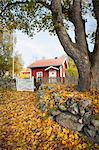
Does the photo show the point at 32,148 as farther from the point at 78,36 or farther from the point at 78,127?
the point at 78,36

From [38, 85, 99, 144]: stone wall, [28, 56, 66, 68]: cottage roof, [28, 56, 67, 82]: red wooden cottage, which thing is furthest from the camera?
[28, 56, 66, 68]: cottage roof

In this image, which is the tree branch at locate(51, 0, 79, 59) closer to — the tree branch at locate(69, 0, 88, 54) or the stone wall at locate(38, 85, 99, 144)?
the tree branch at locate(69, 0, 88, 54)

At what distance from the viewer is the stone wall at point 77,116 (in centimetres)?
714

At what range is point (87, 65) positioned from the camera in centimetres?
1006

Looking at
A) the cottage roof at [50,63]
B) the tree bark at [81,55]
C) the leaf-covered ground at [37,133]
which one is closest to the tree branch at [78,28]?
the tree bark at [81,55]

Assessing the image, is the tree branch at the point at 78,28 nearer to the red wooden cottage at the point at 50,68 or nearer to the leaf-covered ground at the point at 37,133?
the leaf-covered ground at the point at 37,133

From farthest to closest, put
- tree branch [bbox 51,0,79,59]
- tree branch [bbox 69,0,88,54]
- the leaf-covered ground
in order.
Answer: tree branch [bbox 69,0,88,54]
tree branch [bbox 51,0,79,59]
the leaf-covered ground

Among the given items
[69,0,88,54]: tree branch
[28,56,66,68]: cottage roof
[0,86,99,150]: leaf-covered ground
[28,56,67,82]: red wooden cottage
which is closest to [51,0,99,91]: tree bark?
[69,0,88,54]: tree branch

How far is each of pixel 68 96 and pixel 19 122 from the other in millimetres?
1984

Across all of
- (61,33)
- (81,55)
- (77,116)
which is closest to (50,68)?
(61,33)

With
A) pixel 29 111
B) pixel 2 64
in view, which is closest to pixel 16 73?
pixel 2 64

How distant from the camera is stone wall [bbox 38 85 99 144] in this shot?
714cm

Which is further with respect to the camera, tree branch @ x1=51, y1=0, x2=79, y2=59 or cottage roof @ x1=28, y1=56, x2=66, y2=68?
cottage roof @ x1=28, y1=56, x2=66, y2=68

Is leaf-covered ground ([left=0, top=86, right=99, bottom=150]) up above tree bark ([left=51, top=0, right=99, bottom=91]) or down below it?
below
